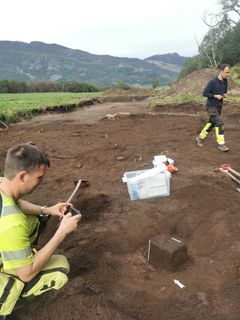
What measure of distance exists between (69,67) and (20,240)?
160292mm

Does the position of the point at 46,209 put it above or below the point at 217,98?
below

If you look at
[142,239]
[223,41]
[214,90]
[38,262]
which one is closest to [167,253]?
[142,239]

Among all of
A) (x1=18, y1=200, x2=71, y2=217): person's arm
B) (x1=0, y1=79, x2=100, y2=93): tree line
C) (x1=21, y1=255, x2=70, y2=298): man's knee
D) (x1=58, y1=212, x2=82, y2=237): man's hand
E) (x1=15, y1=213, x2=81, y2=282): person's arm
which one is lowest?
(x1=0, y1=79, x2=100, y2=93): tree line

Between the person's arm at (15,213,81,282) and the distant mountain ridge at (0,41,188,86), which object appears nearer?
the person's arm at (15,213,81,282)

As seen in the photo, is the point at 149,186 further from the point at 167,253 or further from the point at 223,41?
the point at 223,41

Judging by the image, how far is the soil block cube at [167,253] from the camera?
340 cm

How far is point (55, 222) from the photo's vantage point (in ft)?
14.5

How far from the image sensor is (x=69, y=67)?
156m

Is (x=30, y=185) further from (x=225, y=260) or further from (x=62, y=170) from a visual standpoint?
(x=62, y=170)

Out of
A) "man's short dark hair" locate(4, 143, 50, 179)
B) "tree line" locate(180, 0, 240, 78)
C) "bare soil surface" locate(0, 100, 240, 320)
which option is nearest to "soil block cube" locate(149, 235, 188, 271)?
"bare soil surface" locate(0, 100, 240, 320)

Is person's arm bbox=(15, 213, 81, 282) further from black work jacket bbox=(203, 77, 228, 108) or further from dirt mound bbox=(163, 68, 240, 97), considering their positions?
dirt mound bbox=(163, 68, 240, 97)

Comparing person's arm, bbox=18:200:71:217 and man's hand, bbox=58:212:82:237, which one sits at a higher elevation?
man's hand, bbox=58:212:82:237

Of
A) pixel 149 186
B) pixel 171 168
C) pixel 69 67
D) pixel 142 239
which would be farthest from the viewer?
pixel 69 67

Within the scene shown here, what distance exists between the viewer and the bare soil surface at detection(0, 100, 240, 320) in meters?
2.93
